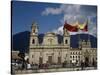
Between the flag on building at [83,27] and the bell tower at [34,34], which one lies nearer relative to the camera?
the bell tower at [34,34]

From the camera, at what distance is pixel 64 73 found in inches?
88.0

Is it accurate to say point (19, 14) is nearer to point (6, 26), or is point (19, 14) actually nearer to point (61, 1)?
point (6, 26)

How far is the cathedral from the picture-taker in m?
2.15

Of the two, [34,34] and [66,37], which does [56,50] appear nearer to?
[66,37]

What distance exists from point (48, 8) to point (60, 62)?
1.75 ft

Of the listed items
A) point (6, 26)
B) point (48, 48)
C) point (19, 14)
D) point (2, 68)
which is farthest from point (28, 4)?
point (2, 68)

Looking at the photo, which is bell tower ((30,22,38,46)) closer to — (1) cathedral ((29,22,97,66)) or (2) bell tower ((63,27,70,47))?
(1) cathedral ((29,22,97,66))

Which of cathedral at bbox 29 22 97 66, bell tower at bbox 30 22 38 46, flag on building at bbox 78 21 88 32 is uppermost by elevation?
flag on building at bbox 78 21 88 32

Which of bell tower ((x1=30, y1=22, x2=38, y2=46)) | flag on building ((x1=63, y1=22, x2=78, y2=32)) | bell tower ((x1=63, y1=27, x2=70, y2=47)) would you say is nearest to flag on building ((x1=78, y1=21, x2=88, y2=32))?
flag on building ((x1=63, y1=22, x2=78, y2=32))

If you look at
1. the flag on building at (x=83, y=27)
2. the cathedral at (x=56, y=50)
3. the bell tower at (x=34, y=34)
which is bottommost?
the cathedral at (x=56, y=50)

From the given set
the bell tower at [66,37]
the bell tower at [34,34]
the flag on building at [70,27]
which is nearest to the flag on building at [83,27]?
the flag on building at [70,27]

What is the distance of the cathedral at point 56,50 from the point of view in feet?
7.05

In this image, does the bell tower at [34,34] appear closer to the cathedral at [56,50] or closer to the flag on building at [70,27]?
the cathedral at [56,50]

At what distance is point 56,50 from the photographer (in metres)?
2.21
